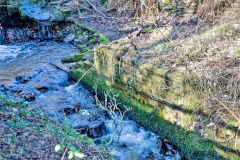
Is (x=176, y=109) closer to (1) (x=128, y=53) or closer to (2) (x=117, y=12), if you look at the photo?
(1) (x=128, y=53)

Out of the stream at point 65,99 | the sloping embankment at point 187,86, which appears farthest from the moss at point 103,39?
the sloping embankment at point 187,86

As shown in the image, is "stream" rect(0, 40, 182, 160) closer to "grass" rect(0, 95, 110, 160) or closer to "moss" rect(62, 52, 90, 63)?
"moss" rect(62, 52, 90, 63)

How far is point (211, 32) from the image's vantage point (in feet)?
17.7

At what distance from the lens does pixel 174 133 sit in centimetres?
442

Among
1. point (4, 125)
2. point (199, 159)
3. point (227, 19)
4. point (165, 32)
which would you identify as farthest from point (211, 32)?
point (4, 125)

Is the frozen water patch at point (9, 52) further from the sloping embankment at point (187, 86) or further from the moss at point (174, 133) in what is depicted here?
the moss at point (174, 133)

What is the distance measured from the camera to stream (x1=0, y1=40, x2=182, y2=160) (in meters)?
4.79

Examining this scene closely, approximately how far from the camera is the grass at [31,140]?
2.85 meters

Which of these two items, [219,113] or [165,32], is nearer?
[219,113]

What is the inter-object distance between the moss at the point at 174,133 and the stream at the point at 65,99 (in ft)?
0.71

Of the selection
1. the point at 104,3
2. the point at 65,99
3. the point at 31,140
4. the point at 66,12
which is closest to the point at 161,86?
the point at 31,140

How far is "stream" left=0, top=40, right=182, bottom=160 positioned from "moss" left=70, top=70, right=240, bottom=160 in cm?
22

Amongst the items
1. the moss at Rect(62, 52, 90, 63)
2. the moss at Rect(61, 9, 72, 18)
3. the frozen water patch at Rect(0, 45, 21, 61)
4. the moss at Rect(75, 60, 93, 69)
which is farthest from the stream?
the moss at Rect(61, 9, 72, 18)

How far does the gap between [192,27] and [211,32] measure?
1.38 m
